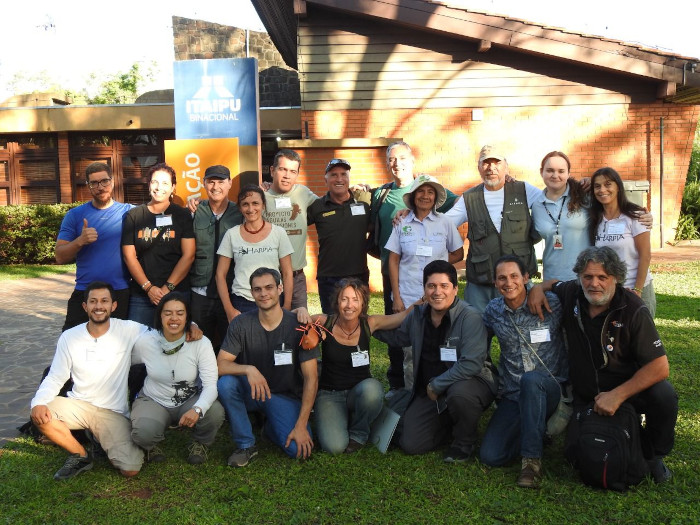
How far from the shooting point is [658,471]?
388 cm

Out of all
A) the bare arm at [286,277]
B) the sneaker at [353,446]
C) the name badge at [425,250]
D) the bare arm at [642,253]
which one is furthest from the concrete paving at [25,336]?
the bare arm at [642,253]

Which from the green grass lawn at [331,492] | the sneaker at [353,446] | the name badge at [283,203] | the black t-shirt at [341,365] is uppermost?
the name badge at [283,203]

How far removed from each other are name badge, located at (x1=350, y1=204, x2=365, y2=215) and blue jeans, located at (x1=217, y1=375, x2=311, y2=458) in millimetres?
1842

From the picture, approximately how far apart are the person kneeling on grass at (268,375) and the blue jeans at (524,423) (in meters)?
1.21

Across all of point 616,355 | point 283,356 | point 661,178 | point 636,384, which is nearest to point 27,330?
point 283,356

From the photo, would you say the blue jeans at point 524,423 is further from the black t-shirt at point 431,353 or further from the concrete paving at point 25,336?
the concrete paving at point 25,336

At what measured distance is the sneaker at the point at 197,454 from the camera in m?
4.37

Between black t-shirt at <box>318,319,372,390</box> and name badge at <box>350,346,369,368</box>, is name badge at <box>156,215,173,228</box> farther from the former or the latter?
name badge at <box>350,346,369,368</box>

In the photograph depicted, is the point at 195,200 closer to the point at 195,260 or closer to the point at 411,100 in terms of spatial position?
the point at 195,260

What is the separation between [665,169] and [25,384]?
11.5m

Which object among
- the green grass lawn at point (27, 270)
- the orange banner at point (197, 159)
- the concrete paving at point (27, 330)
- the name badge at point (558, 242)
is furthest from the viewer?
the green grass lawn at point (27, 270)

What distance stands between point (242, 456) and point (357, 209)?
7.75 feet

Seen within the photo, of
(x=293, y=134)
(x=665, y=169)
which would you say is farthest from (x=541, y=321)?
(x=293, y=134)

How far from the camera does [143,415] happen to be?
4312 mm
